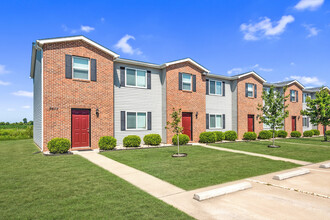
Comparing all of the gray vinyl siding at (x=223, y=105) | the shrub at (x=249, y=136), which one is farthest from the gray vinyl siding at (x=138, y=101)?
the shrub at (x=249, y=136)

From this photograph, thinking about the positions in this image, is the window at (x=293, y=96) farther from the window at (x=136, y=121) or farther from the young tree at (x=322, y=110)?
the window at (x=136, y=121)

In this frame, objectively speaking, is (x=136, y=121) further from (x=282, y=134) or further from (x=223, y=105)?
(x=282, y=134)

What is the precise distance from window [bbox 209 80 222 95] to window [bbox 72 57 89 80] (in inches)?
472

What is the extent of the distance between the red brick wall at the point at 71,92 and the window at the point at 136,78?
5.62 ft

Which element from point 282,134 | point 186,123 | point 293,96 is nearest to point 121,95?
point 186,123

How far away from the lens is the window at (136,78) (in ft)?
53.1

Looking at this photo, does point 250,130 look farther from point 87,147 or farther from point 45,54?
point 45,54

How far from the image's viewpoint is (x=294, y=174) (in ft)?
24.1

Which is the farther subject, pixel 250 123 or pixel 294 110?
pixel 294 110

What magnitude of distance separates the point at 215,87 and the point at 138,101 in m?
8.69

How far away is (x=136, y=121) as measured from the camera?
1650 cm

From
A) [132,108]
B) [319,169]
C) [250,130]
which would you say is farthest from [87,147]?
[250,130]

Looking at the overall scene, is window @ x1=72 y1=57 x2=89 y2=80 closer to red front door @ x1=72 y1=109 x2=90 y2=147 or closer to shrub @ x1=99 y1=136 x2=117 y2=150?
red front door @ x1=72 y1=109 x2=90 y2=147

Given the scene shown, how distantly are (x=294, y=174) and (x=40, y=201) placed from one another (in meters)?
7.87
